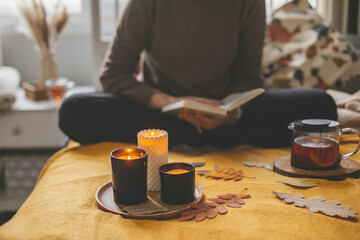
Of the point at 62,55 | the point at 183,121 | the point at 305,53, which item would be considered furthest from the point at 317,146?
the point at 62,55

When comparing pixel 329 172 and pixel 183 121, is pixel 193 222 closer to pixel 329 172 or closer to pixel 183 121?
pixel 329 172

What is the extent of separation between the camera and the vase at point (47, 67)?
187cm

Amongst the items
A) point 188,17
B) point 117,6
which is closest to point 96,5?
point 117,6

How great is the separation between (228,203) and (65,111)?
0.64m

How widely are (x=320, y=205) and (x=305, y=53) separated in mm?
1018

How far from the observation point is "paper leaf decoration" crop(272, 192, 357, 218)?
2.15 ft

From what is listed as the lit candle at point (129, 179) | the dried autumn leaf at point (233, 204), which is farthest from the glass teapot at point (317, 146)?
the lit candle at point (129, 179)

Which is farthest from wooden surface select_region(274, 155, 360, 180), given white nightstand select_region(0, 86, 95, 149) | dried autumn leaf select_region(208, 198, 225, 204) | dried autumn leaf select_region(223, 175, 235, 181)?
white nightstand select_region(0, 86, 95, 149)

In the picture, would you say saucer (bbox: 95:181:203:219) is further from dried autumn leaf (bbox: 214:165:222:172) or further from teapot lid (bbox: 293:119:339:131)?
teapot lid (bbox: 293:119:339:131)

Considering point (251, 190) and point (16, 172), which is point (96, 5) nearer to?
point (16, 172)

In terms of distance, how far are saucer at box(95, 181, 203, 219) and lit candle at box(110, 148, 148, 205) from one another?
20mm

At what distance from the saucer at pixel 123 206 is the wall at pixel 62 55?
1.59 meters

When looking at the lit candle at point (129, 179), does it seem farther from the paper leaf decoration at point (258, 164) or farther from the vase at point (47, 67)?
the vase at point (47, 67)

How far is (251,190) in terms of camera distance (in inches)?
30.5
